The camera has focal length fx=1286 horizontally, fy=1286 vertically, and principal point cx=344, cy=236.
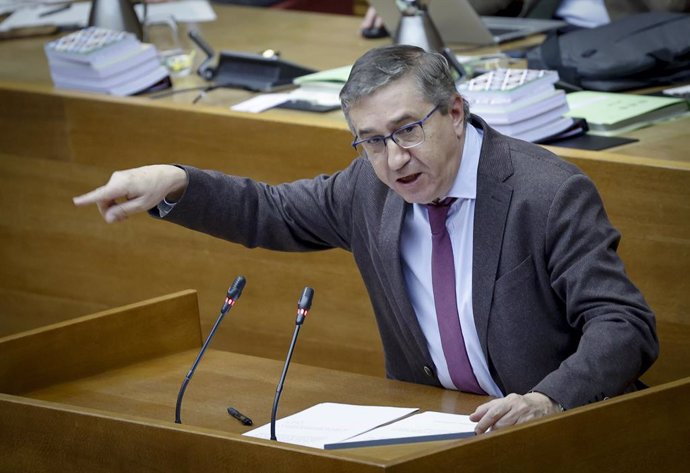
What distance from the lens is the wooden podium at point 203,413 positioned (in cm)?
171

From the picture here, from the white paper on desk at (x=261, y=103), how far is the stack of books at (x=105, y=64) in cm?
36

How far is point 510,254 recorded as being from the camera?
2.21 m

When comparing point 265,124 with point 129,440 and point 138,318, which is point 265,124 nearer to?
point 138,318

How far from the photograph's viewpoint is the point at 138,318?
8.11 feet

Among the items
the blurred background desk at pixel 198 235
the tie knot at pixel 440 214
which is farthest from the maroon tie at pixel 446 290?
the blurred background desk at pixel 198 235

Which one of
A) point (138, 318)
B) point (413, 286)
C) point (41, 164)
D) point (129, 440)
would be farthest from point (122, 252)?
point (129, 440)

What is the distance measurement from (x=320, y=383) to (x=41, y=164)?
1714 millimetres

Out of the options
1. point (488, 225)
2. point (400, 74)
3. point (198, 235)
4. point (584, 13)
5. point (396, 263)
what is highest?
point (400, 74)

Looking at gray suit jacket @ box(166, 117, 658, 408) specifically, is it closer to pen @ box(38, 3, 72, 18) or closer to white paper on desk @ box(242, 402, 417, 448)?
white paper on desk @ box(242, 402, 417, 448)

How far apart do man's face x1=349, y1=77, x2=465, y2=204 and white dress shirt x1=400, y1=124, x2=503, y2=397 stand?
0.04 m

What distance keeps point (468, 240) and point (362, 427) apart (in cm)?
42


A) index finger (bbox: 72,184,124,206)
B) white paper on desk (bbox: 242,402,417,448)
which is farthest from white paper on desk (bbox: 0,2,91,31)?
white paper on desk (bbox: 242,402,417,448)

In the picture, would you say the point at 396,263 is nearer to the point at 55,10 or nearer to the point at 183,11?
the point at 183,11

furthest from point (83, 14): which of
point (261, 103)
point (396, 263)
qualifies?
point (396, 263)
